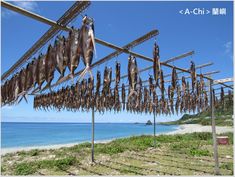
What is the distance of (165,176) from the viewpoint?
24.4 feet

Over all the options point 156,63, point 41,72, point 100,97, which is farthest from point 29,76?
point 100,97

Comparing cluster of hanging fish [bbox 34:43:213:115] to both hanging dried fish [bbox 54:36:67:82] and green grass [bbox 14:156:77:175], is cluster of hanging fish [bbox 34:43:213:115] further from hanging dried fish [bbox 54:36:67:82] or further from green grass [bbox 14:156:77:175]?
green grass [bbox 14:156:77:175]

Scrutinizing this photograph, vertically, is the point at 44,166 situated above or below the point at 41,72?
below

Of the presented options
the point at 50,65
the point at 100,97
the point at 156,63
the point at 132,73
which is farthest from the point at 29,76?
the point at 100,97

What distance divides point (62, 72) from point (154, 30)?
174 centimetres

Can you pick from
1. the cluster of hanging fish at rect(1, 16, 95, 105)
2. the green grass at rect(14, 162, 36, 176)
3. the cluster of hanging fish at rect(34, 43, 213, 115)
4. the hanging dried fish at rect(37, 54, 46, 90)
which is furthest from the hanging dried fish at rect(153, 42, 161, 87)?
the green grass at rect(14, 162, 36, 176)

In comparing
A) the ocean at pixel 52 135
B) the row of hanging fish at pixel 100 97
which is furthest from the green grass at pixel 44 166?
the ocean at pixel 52 135

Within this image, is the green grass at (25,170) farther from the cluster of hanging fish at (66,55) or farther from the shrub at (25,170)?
the cluster of hanging fish at (66,55)

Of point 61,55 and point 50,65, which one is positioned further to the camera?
point 50,65

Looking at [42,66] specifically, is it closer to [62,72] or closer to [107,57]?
[62,72]

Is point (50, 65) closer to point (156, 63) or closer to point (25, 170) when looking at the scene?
point (156, 63)

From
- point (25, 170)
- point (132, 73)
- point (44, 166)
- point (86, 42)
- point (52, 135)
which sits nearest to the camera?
point (86, 42)

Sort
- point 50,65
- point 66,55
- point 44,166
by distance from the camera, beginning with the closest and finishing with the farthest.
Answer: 1. point 66,55
2. point 50,65
3. point 44,166

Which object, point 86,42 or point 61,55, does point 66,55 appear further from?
point 86,42
